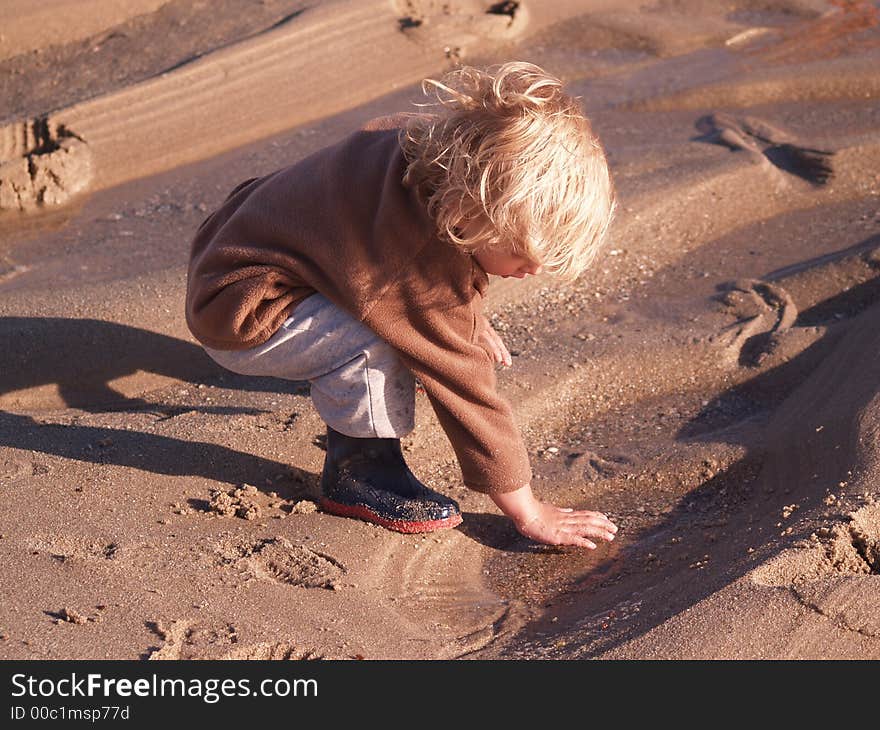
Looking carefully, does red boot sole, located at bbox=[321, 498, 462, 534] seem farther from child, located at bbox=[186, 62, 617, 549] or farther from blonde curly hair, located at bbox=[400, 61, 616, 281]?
blonde curly hair, located at bbox=[400, 61, 616, 281]

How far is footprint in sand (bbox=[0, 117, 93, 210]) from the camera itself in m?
4.06

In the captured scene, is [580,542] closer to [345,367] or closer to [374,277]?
[345,367]

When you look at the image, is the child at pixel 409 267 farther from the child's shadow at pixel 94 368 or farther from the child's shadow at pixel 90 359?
the child's shadow at pixel 90 359

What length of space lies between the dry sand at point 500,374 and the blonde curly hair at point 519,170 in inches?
27.8

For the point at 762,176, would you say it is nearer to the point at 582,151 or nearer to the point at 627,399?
the point at 627,399

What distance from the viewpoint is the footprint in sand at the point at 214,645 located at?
1.93m

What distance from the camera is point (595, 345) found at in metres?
3.14

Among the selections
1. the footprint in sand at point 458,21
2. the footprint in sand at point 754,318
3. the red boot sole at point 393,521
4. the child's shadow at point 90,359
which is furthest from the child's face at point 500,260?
the footprint in sand at point 458,21

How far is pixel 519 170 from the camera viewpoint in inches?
76.3

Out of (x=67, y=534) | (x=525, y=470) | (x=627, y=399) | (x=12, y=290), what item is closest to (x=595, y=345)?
(x=627, y=399)

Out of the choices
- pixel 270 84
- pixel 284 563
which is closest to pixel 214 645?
pixel 284 563

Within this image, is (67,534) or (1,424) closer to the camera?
(67,534)

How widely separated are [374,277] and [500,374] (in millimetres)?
882

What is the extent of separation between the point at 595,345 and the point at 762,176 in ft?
4.10
